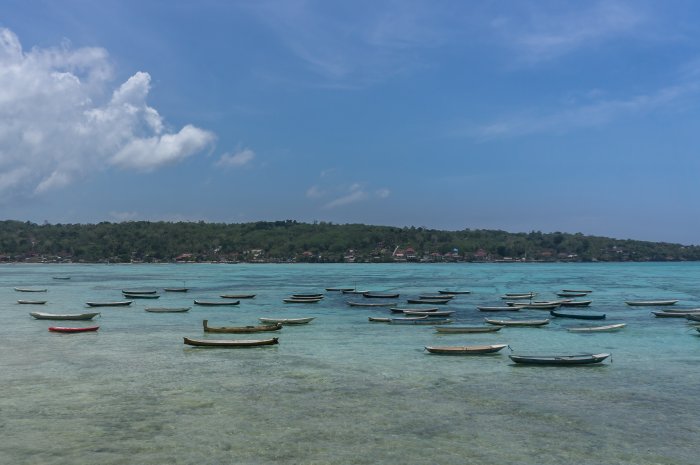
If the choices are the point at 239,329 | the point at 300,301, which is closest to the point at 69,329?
the point at 239,329

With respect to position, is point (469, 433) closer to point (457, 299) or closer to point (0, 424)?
point (0, 424)

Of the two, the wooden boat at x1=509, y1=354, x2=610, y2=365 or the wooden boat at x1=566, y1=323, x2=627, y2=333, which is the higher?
the wooden boat at x1=509, y1=354, x2=610, y2=365

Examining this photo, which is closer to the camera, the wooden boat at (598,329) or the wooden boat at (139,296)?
the wooden boat at (598,329)

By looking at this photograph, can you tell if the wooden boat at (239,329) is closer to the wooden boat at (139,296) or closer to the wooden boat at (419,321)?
the wooden boat at (419,321)

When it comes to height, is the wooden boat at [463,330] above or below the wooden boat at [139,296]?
below

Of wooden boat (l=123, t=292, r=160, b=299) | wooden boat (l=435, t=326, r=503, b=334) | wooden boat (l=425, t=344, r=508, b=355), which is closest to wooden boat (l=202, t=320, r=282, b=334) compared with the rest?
wooden boat (l=435, t=326, r=503, b=334)

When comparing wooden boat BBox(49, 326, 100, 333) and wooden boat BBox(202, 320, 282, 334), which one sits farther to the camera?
wooden boat BBox(49, 326, 100, 333)

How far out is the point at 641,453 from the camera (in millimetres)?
15719

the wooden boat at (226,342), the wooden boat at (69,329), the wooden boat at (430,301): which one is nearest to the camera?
the wooden boat at (226,342)

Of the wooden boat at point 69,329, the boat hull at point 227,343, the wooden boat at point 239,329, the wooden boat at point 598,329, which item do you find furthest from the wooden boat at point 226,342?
the wooden boat at point 598,329

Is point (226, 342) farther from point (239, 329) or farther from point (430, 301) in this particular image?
point (430, 301)

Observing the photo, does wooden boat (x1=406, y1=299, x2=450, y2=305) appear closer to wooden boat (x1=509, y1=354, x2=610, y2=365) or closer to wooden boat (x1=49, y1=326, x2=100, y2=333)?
wooden boat (x1=49, y1=326, x2=100, y2=333)

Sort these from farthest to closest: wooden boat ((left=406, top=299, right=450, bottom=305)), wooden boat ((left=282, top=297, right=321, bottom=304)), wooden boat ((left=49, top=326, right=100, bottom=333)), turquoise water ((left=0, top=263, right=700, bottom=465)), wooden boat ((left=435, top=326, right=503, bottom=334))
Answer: wooden boat ((left=282, top=297, right=321, bottom=304))
wooden boat ((left=406, top=299, right=450, bottom=305))
wooden boat ((left=49, top=326, right=100, bottom=333))
wooden boat ((left=435, top=326, right=503, bottom=334))
turquoise water ((left=0, top=263, right=700, bottom=465))

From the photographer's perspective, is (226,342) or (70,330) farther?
(70,330)
